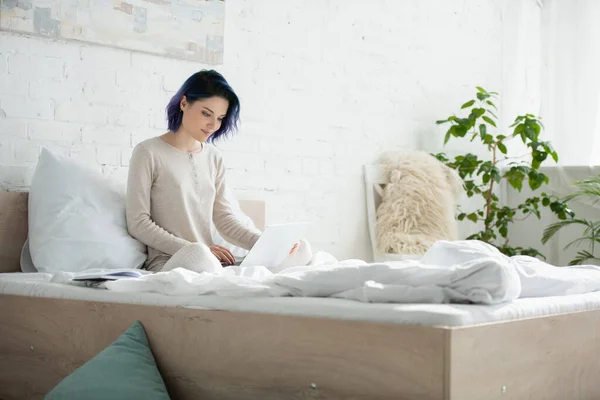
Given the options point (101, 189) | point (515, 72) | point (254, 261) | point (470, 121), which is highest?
point (515, 72)

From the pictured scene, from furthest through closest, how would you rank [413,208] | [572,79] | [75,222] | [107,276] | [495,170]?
1. [572,79]
2. [495,170]
3. [413,208]
4. [75,222]
5. [107,276]

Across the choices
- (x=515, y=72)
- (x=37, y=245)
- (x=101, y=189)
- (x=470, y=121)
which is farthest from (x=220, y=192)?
(x=515, y=72)

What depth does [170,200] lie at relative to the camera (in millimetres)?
2938

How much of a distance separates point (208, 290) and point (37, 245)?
38.6 inches

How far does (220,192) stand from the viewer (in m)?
3.21

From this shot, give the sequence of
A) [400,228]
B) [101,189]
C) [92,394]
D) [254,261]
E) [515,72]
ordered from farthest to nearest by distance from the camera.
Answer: [515,72] → [400,228] → [101,189] → [254,261] → [92,394]

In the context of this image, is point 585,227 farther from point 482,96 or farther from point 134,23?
point 134,23

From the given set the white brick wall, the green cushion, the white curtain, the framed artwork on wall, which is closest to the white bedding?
the green cushion

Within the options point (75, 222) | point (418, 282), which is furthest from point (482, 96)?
point (418, 282)

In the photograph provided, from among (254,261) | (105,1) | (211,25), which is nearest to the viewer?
(254,261)

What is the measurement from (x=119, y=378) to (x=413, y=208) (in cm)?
237

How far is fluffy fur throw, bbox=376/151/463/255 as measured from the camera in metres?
4.05

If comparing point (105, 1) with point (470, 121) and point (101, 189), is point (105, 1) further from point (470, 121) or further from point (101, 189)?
point (470, 121)

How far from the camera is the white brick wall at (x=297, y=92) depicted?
10.1 feet
